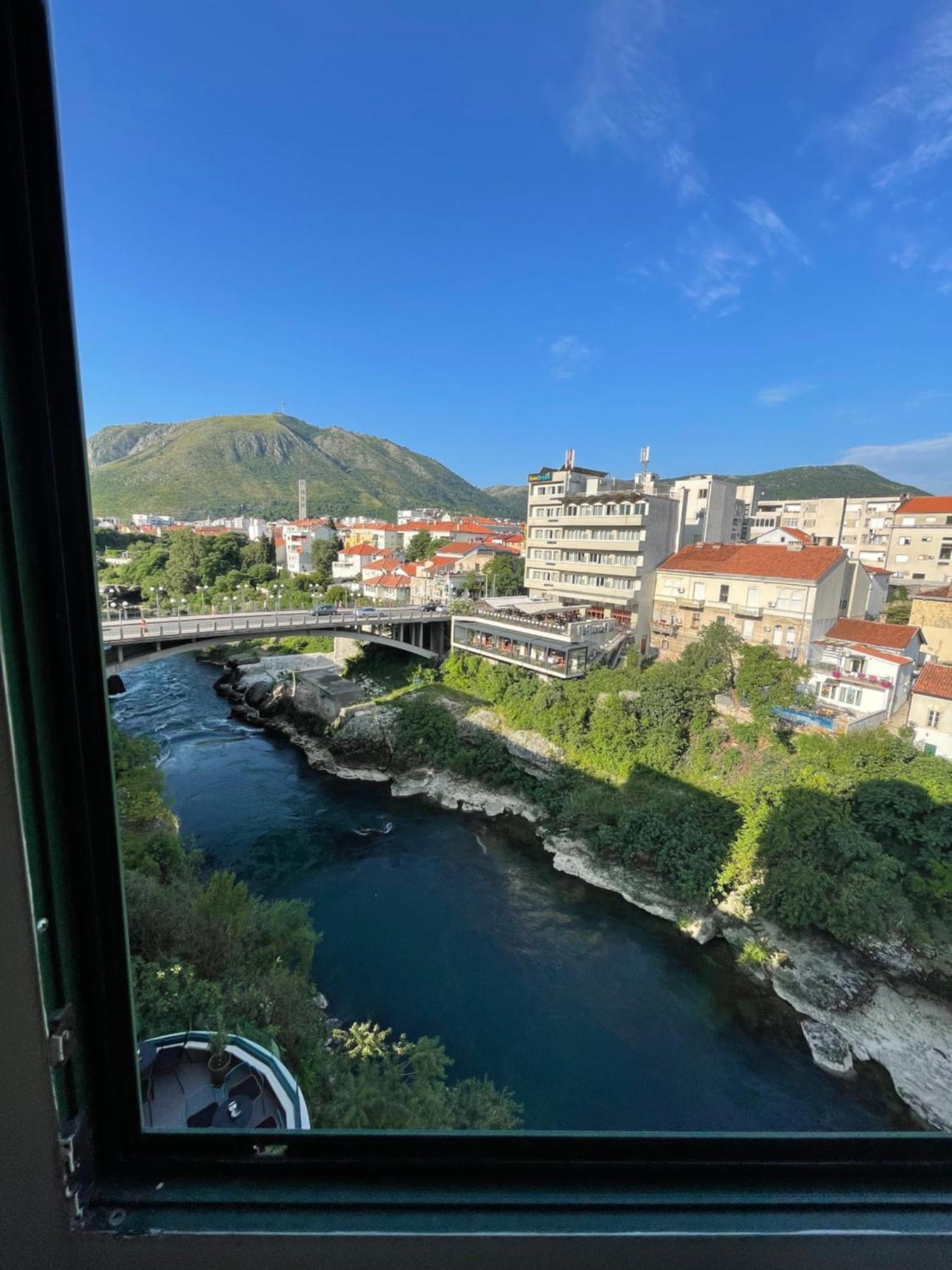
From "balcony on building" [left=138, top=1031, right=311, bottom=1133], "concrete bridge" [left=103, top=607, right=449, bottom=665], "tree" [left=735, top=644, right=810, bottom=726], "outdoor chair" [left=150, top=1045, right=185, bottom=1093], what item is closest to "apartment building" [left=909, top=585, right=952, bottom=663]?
"tree" [left=735, top=644, right=810, bottom=726]

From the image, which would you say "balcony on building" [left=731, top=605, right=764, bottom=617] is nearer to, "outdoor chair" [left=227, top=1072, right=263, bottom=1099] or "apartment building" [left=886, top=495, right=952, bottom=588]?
"apartment building" [left=886, top=495, right=952, bottom=588]

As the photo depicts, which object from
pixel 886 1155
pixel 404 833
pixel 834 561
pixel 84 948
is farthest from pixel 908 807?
pixel 84 948

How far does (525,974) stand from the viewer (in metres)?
4.46

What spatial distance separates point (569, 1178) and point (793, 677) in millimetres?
7053

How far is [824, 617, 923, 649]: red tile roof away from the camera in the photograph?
6301 millimetres

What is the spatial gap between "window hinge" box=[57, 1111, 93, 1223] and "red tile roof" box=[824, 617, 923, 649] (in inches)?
304

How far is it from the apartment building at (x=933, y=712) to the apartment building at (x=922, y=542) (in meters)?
4.82

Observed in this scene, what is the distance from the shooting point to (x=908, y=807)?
4.86 metres

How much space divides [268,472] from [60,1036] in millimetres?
36317

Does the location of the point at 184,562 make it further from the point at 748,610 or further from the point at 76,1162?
the point at 76,1162

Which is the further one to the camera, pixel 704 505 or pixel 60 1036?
pixel 704 505

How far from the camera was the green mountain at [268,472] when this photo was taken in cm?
1235

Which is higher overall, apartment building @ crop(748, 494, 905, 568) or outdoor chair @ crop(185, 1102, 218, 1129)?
apartment building @ crop(748, 494, 905, 568)

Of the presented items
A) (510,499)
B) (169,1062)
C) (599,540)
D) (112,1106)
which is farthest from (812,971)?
(510,499)
